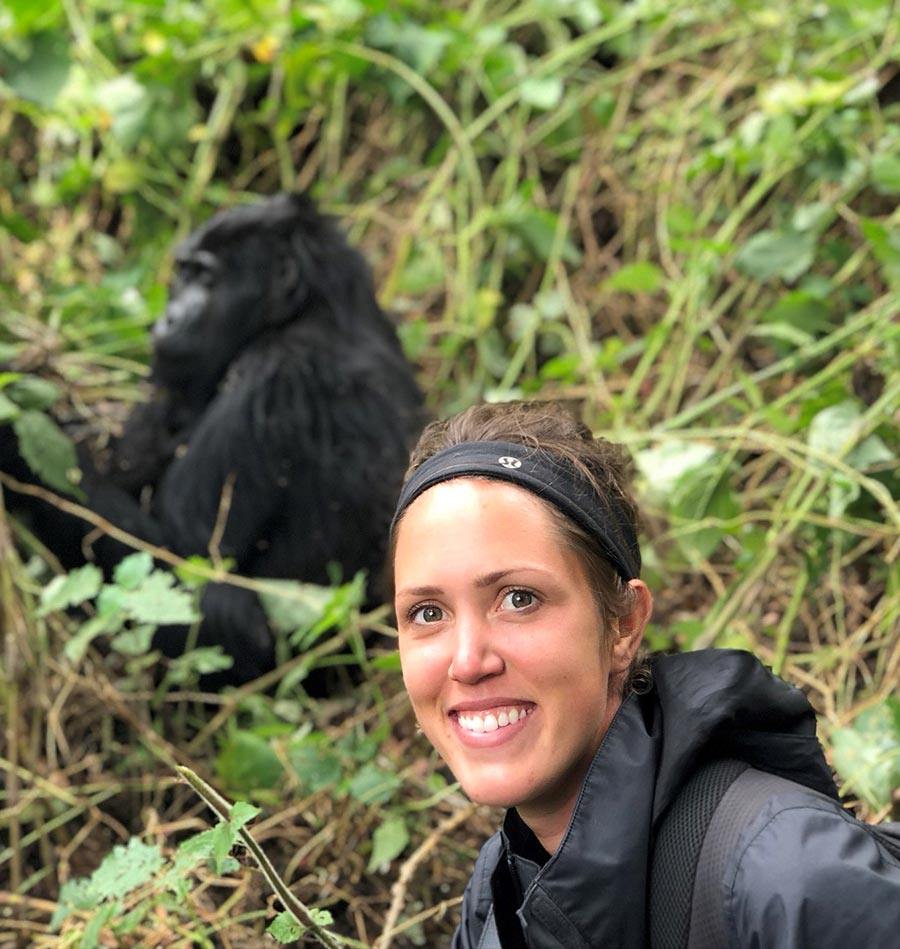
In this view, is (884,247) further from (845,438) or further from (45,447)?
(45,447)

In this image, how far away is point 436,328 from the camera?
4809 millimetres

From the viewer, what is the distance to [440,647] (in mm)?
1654

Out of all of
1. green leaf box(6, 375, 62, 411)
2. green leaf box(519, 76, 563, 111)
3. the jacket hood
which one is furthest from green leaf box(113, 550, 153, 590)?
green leaf box(519, 76, 563, 111)


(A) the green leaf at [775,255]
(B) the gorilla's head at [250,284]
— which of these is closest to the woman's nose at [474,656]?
(A) the green leaf at [775,255]

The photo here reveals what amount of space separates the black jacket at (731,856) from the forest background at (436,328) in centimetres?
40

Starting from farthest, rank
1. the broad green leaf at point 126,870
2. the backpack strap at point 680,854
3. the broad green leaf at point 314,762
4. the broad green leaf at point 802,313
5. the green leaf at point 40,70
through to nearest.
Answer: the green leaf at point 40,70
the broad green leaf at point 802,313
the broad green leaf at point 314,762
the broad green leaf at point 126,870
the backpack strap at point 680,854

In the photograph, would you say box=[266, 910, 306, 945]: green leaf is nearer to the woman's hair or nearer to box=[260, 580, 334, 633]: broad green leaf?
the woman's hair

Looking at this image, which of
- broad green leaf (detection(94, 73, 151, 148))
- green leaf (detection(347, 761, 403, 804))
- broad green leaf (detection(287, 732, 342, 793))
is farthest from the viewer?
broad green leaf (detection(94, 73, 151, 148))

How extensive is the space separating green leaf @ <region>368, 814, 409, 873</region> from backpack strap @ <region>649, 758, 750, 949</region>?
1.39 m

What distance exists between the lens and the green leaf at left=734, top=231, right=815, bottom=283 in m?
3.87

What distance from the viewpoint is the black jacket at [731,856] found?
1353mm

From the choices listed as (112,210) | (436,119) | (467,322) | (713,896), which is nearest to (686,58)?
(436,119)

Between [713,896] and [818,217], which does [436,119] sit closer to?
[818,217]

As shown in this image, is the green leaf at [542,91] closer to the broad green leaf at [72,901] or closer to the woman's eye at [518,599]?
the broad green leaf at [72,901]
